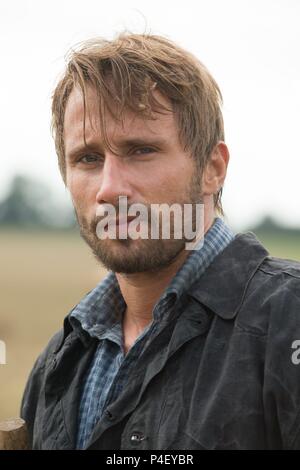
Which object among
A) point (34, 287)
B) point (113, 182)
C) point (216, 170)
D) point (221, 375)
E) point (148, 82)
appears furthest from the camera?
point (34, 287)

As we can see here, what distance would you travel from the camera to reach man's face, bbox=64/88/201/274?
3.11 m

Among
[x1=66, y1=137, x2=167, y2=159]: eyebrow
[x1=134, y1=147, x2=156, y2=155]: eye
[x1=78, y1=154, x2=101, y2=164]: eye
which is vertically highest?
[x1=66, y1=137, x2=167, y2=159]: eyebrow

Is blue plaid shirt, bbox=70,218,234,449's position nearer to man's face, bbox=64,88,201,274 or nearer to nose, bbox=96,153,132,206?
man's face, bbox=64,88,201,274

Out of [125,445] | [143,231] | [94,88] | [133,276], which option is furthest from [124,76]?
[125,445]

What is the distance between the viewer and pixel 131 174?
312 cm

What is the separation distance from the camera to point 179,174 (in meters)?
3.23

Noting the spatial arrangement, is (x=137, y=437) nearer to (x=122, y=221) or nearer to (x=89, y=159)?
(x=122, y=221)

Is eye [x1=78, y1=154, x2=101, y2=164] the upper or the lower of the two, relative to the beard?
upper

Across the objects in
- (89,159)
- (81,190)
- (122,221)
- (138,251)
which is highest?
(89,159)

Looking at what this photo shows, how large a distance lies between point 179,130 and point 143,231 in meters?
0.56

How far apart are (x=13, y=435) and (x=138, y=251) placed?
100 centimetres

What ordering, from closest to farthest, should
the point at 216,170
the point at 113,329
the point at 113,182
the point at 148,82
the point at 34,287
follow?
the point at 113,182 → the point at 148,82 → the point at 113,329 → the point at 216,170 → the point at 34,287

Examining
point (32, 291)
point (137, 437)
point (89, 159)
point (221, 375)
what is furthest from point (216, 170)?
point (32, 291)

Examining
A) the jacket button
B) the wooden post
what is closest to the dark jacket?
the jacket button
